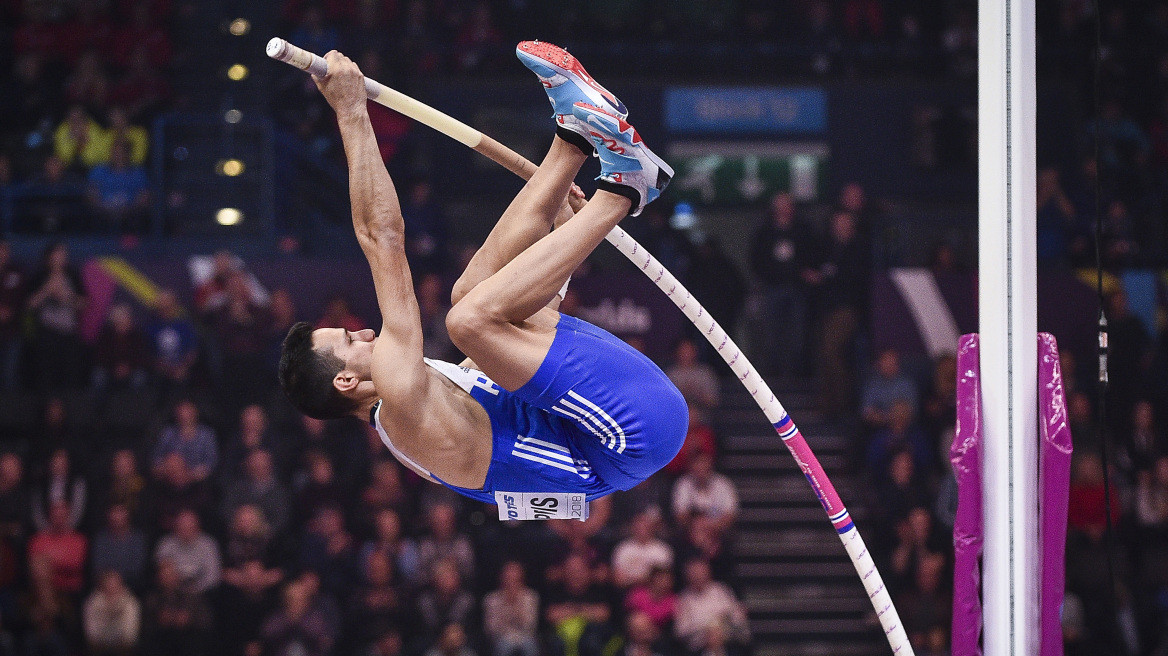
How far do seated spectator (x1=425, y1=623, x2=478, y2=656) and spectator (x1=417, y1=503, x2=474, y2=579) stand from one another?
0.44 m

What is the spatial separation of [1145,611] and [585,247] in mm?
6799

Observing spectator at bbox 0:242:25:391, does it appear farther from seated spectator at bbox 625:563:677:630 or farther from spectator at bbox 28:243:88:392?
seated spectator at bbox 625:563:677:630

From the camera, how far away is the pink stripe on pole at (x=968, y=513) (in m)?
4.02

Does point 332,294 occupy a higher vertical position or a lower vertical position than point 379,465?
higher

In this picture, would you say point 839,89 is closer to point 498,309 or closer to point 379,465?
point 379,465

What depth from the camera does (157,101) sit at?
10609mm

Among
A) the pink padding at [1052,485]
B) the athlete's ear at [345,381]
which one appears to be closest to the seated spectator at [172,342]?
the athlete's ear at [345,381]

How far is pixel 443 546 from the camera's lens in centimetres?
837

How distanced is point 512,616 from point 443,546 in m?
0.72

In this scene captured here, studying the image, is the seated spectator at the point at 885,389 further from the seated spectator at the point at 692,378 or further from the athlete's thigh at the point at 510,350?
the athlete's thigh at the point at 510,350

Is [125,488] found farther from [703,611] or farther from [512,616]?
[703,611]

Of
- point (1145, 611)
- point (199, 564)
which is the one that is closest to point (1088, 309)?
point (1145, 611)

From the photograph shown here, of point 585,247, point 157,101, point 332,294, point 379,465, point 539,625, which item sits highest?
point 157,101

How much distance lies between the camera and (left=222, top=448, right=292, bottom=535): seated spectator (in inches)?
337
